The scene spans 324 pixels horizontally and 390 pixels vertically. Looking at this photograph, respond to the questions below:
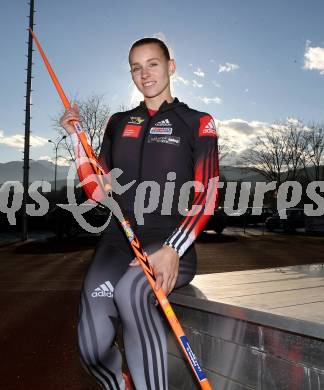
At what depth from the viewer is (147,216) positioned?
2.45 m

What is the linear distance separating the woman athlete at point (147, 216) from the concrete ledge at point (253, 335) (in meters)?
0.32

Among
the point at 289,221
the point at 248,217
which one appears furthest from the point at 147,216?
the point at 248,217

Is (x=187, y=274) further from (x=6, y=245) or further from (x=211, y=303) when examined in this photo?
(x=6, y=245)

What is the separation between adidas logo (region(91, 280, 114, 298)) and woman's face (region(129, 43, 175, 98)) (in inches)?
43.8

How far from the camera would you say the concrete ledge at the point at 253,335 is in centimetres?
205

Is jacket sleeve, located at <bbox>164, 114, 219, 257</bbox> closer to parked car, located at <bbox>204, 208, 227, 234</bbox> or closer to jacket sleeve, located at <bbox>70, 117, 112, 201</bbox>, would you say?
jacket sleeve, located at <bbox>70, 117, 112, 201</bbox>

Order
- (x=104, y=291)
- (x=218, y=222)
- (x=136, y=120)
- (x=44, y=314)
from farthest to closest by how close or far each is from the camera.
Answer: (x=218, y=222) < (x=44, y=314) < (x=136, y=120) < (x=104, y=291)

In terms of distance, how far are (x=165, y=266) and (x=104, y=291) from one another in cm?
37

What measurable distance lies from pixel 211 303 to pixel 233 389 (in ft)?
1.45

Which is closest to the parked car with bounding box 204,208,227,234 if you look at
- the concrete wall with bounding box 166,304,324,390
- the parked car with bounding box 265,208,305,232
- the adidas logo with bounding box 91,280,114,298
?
the parked car with bounding box 265,208,305,232

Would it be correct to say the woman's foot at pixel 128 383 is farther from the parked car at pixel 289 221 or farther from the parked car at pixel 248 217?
the parked car at pixel 248 217

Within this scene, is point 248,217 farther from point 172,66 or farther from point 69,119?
point 69,119

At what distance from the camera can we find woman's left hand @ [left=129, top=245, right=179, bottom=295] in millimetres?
2117

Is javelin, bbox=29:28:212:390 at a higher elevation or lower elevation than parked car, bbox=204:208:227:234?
higher
